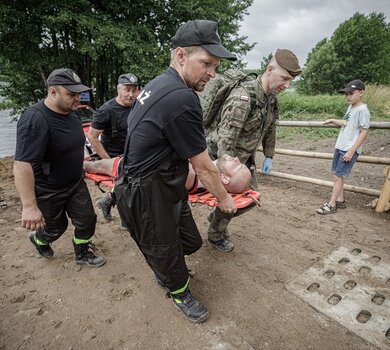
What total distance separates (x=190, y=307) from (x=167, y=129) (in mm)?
1424

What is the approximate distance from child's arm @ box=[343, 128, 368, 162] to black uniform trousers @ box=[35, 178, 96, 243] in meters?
3.27

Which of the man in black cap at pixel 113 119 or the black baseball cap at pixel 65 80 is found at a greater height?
the black baseball cap at pixel 65 80

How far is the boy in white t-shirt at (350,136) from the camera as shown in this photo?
3.38 metres

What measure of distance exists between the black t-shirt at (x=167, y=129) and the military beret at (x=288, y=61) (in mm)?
1188

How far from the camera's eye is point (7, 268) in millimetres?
2672

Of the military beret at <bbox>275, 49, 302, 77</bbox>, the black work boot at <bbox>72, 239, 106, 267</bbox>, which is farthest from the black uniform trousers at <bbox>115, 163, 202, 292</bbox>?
the military beret at <bbox>275, 49, 302, 77</bbox>

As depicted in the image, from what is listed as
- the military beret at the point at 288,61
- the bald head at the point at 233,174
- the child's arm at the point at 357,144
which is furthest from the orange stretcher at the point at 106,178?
the child's arm at the point at 357,144

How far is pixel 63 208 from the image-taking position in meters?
2.55

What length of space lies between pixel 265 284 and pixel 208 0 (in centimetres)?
1167

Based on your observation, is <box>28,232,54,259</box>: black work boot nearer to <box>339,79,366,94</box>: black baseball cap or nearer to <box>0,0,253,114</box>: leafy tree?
<box>339,79,366,94</box>: black baseball cap

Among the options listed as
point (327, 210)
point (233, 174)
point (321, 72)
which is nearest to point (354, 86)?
point (327, 210)

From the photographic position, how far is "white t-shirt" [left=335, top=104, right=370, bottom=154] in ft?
11.0

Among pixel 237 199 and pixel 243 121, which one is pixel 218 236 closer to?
pixel 237 199

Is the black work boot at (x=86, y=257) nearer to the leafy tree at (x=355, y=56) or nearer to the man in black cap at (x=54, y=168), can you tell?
the man in black cap at (x=54, y=168)
